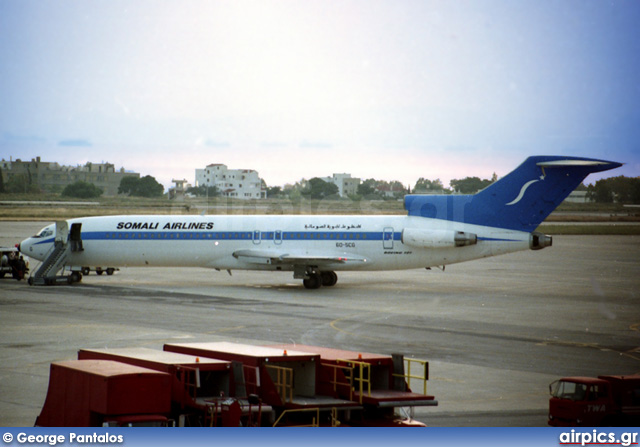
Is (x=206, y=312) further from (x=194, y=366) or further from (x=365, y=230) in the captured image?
(x=194, y=366)

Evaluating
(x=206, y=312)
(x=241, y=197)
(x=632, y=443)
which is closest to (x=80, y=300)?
(x=206, y=312)

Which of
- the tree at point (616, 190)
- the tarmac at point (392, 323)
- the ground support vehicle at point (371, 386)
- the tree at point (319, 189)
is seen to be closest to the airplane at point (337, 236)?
the tarmac at point (392, 323)

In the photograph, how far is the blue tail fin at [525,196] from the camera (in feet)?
129

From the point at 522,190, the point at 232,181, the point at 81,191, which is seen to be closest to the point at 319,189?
the point at 232,181

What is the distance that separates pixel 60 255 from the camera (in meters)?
44.8

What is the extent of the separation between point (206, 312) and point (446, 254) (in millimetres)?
Result: 13602

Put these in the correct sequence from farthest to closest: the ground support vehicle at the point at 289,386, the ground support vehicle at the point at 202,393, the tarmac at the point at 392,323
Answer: the tarmac at the point at 392,323 → the ground support vehicle at the point at 289,386 → the ground support vehicle at the point at 202,393

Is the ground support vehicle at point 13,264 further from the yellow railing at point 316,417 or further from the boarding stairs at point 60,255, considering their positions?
the yellow railing at point 316,417

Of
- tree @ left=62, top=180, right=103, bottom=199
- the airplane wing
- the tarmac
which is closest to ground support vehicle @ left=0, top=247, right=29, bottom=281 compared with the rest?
the tarmac

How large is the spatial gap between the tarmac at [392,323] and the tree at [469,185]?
12426mm

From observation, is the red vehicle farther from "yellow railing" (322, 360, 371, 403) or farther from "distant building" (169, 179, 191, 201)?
"distant building" (169, 179, 191, 201)

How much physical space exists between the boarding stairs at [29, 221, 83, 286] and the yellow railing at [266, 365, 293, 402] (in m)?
31.7

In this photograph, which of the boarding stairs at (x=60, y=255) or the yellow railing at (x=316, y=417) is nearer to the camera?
the yellow railing at (x=316, y=417)

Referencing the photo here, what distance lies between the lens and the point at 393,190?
360 ft
